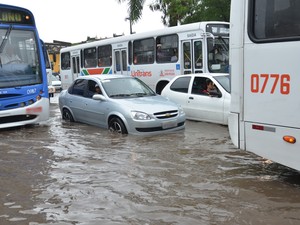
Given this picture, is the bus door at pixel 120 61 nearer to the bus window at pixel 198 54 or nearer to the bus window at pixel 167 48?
the bus window at pixel 167 48

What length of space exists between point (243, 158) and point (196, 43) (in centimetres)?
737

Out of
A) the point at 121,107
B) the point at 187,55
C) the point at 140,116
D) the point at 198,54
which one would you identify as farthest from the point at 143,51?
the point at 140,116

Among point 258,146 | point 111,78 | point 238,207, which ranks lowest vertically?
point 238,207

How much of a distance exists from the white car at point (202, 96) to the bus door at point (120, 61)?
6435mm

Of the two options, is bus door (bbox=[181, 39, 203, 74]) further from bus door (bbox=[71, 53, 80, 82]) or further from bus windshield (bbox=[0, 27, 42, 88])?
bus door (bbox=[71, 53, 80, 82])

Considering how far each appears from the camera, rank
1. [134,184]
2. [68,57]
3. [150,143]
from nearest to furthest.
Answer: [134,184]
[150,143]
[68,57]

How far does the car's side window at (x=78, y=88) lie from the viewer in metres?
11.0

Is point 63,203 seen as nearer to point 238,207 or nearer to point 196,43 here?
point 238,207

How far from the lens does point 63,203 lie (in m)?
4.97

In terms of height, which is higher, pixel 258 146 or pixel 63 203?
pixel 258 146

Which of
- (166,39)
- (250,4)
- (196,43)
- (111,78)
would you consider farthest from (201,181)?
(166,39)

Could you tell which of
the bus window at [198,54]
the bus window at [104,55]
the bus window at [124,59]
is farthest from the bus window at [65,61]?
the bus window at [198,54]

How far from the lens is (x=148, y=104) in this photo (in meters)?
9.29

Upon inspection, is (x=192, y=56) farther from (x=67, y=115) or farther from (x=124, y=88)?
(x=67, y=115)
